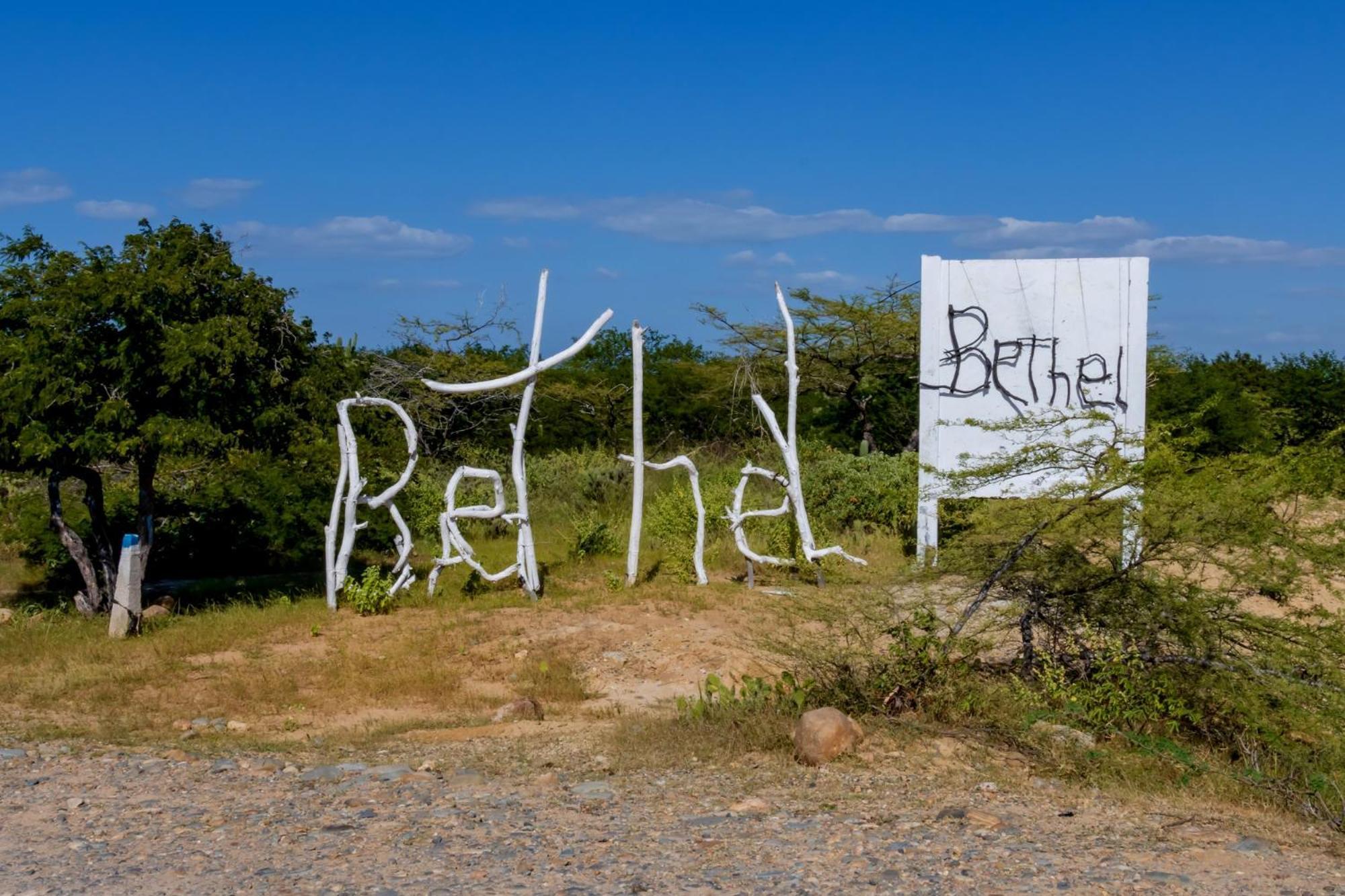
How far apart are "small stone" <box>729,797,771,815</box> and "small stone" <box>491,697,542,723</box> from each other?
2473 millimetres

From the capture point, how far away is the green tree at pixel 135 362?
10.6 m

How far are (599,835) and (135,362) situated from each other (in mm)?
7311

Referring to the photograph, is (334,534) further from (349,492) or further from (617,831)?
(617,831)

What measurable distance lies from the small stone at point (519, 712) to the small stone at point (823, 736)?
212 centimetres

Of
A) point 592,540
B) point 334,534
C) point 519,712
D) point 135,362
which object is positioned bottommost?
point 519,712

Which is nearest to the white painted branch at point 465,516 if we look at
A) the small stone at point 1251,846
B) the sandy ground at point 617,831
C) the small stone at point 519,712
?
the small stone at point 519,712

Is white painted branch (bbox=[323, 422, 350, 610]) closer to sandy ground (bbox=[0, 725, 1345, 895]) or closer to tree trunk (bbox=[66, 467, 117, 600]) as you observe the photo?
tree trunk (bbox=[66, 467, 117, 600])

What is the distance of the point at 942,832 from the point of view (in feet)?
17.2

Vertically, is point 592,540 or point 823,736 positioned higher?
point 823,736

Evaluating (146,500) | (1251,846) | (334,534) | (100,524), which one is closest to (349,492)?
(334,534)

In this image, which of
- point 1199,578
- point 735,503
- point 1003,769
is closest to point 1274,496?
point 1199,578

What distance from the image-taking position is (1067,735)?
6414mm

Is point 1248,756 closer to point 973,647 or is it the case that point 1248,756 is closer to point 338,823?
point 973,647

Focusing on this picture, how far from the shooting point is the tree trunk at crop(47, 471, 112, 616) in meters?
11.4
